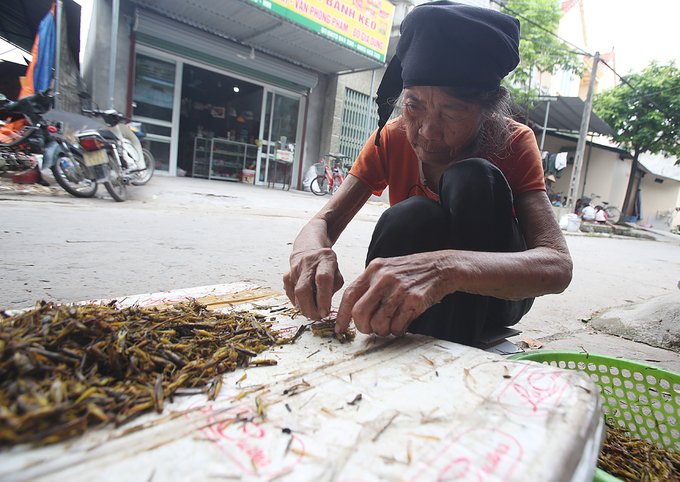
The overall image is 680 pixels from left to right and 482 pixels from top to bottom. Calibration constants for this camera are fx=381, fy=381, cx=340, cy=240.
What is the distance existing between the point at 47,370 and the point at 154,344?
22 centimetres

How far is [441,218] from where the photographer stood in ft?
4.05

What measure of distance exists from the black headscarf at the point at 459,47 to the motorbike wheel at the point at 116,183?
14.7 ft

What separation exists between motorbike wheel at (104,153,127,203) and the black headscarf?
4.49m

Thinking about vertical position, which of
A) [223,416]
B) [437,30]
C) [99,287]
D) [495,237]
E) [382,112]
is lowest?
[99,287]

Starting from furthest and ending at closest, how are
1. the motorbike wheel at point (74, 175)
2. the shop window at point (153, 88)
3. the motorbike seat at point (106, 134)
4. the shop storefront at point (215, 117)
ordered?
the shop storefront at point (215, 117) < the shop window at point (153, 88) < the motorbike seat at point (106, 134) < the motorbike wheel at point (74, 175)

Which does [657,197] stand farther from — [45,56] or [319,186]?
[45,56]

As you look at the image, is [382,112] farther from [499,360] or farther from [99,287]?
[99,287]

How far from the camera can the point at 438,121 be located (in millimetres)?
1274

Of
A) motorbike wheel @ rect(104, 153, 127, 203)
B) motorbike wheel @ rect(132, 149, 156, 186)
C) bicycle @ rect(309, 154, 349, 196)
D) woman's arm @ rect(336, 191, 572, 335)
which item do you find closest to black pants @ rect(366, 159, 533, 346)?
woman's arm @ rect(336, 191, 572, 335)

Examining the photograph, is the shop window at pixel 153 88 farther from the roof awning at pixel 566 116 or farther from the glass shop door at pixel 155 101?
the roof awning at pixel 566 116

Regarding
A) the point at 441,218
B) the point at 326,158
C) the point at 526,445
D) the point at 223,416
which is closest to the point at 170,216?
the point at 441,218

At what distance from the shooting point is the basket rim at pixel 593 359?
3.62 feet

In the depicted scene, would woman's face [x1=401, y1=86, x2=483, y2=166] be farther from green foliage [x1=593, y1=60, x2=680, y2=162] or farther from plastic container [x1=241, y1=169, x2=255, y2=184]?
green foliage [x1=593, y1=60, x2=680, y2=162]

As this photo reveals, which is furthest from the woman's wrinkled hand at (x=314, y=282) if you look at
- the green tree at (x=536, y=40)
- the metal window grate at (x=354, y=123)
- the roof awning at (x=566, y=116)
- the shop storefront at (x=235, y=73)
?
the roof awning at (x=566, y=116)
